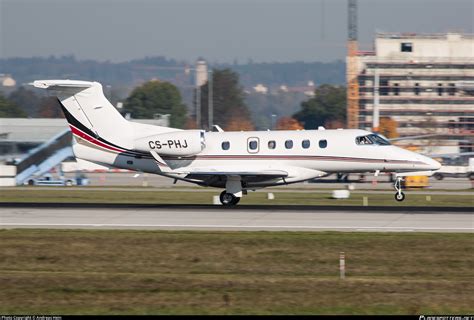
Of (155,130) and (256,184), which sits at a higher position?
(155,130)

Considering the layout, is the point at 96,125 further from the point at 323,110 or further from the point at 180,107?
the point at 323,110

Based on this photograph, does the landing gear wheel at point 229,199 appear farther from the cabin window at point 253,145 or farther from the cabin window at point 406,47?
the cabin window at point 406,47

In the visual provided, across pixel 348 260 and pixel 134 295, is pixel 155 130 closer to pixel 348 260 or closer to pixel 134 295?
pixel 348 260

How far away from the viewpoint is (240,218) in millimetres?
29500

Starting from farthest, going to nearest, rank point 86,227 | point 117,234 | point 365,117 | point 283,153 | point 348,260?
point 365,117 → point 283,153 → point 86,227 → point 117,234 → point 348,260

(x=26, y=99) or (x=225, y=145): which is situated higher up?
(x=26, y=99)

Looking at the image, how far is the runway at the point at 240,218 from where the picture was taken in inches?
1067

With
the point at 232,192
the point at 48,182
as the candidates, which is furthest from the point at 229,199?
the point at 48,182

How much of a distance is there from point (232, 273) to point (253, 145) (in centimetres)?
1535

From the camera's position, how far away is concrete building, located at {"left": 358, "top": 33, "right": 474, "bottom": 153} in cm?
15125

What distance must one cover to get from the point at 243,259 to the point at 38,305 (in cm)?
662

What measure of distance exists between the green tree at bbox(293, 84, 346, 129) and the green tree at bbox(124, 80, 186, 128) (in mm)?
24762

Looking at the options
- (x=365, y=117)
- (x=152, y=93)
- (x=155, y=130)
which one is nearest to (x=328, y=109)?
(x=365, y=117)

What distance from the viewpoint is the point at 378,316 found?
15141mm
